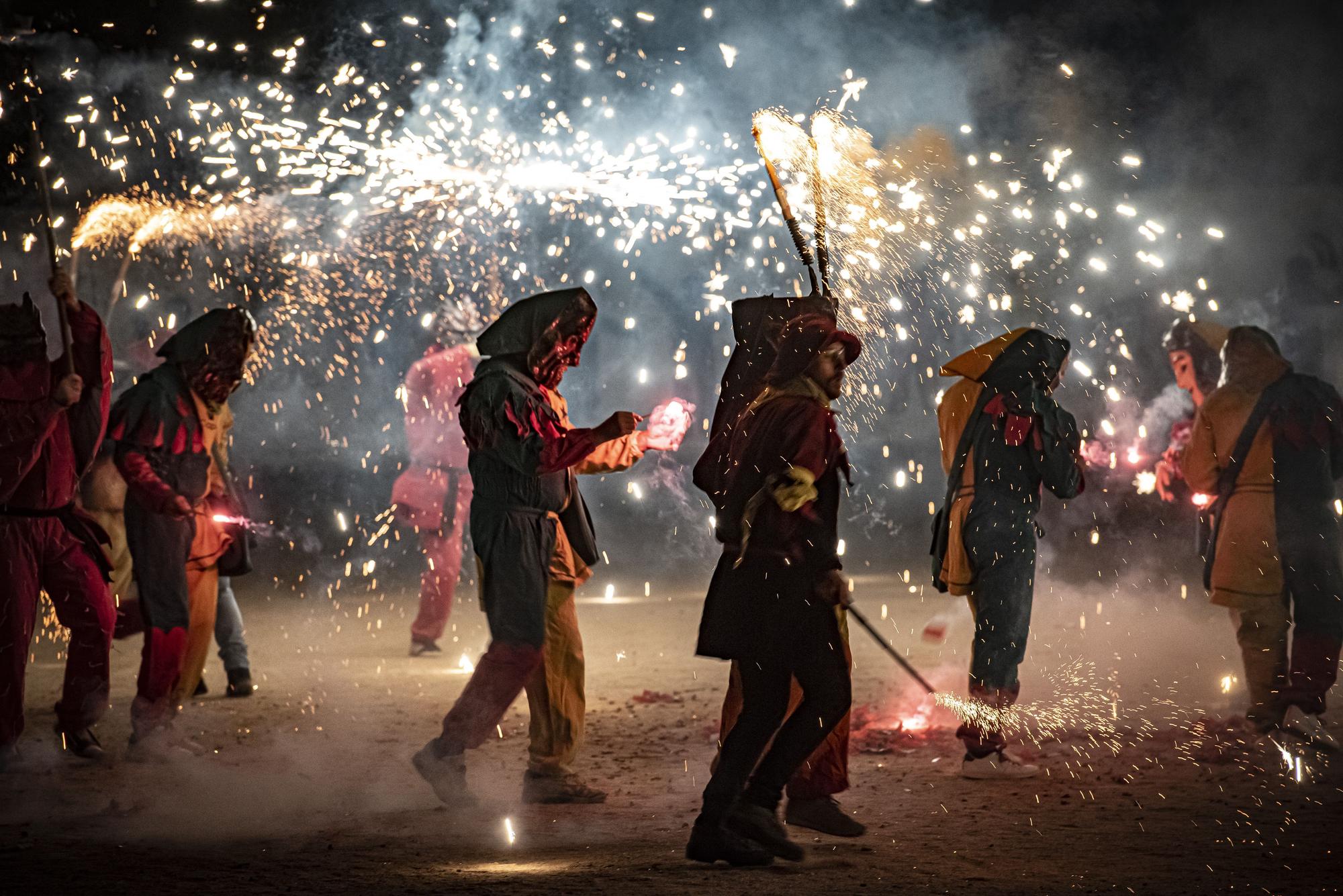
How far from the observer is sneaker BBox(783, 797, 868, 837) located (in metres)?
4.68

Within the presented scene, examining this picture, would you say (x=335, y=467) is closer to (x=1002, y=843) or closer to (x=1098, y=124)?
(x=1098, y=124)

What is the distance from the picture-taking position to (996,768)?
18.3ft

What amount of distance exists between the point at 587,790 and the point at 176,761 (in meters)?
2.01

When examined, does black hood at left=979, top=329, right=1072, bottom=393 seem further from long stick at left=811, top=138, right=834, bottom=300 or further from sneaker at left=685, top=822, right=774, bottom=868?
sneaker at left=685, top=822, right=774, bottom=868

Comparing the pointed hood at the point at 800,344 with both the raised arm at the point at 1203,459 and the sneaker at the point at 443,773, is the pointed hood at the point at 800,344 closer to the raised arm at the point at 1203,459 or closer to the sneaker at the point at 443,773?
the sneaker at the point at 443,773

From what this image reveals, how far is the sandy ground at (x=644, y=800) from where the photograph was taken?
393 centimetres

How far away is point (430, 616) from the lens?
979 cm

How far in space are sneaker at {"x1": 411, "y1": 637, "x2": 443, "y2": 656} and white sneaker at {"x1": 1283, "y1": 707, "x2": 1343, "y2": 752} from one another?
572 centimetres

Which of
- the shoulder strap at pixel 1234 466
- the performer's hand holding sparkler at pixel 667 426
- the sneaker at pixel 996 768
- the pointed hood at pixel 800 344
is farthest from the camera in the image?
the shoulder strap at pixel 1234 466

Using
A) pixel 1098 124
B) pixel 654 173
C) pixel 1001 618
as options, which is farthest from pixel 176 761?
pixel 1098 124

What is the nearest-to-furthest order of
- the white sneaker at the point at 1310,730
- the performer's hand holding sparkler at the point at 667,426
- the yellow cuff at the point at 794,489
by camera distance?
the yellow cuff at the point at 794,489, the white sneaker at the point at 1310,730, the performer's hand holding sparkler at the point at 667,426

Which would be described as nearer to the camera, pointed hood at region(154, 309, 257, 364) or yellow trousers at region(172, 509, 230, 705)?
pointed hood at region(154, 309, 257, 364)

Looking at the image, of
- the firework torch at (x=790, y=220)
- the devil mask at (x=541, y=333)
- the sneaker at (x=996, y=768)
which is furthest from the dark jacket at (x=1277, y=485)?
the devil mask at (x=541, y=333)

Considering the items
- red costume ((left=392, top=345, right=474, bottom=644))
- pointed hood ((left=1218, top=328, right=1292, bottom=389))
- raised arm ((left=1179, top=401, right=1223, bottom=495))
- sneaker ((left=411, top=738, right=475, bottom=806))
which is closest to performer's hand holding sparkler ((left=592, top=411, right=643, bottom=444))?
sneaker ((left=411, top=738, right=475, bottom=806))
